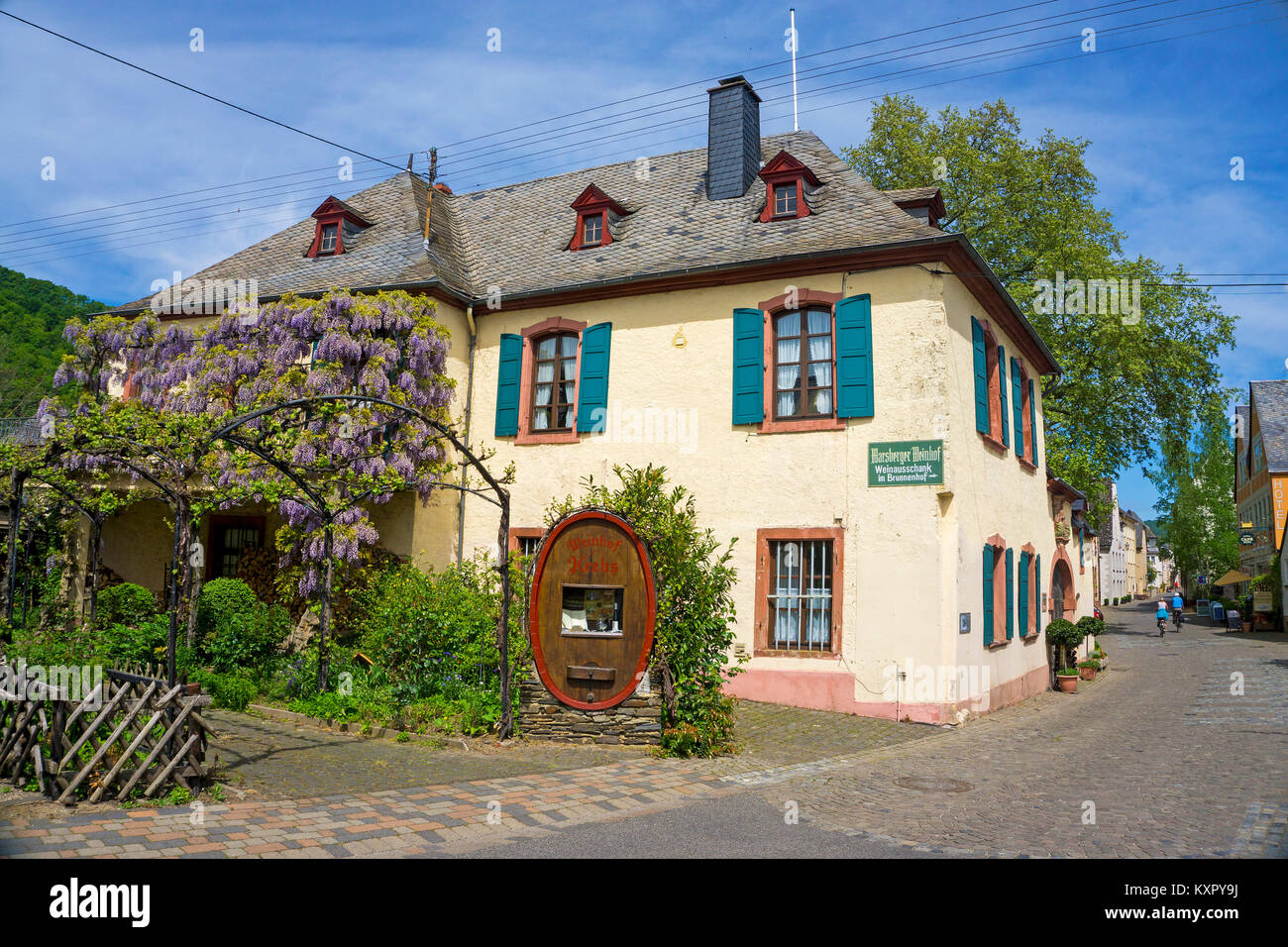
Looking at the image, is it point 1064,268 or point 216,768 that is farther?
point 1064,268

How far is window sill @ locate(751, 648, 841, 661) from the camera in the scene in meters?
13.8

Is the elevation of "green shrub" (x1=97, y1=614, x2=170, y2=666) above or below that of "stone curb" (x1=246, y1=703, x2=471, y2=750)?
above

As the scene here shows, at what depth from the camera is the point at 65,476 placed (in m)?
16.9

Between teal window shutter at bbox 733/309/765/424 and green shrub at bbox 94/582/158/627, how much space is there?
10.7 m

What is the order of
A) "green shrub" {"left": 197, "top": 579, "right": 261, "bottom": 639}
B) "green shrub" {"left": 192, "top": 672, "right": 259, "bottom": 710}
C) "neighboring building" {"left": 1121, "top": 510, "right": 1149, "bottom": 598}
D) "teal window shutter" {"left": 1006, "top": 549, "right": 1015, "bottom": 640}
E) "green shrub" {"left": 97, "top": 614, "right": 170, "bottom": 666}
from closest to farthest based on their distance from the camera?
"green shrub" {"left": 97, "top": 614, "right": 170, "bottom": 666} → "green shrub" {"left": 192, "top": 672, "right": 259, "bottom": 710} → "green shrub" {"left": 197, "top": 579, "right": 261, "bottom": 639} → "teal window shutter" {"left": 1006, "top": 549, "right": 1015, "bottom": 640} → "neighboring building" {"left": 1121, "top": 510, "right": 1149, "bottom": 598}

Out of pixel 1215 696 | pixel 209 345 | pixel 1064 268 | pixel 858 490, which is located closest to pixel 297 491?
pixel 209 345

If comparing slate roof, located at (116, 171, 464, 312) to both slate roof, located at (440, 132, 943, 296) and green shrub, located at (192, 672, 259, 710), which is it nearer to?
slate roof, located at (440, 132, 943, 296)

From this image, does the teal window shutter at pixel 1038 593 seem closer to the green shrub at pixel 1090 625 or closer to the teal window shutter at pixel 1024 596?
the teal window shutter at pixel 1024 596

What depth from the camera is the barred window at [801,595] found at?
551 inches

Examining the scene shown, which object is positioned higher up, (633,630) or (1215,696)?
(633,630)

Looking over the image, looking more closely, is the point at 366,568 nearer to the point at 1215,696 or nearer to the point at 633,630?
the point at 633,630

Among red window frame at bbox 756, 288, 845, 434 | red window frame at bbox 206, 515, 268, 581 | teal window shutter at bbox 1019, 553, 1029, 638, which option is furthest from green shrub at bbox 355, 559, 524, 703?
teal window shutter at bbox 1019, 553, 1029, 638

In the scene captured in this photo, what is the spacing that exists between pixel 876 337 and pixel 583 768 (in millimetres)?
8041

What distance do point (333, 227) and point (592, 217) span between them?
5.92m
